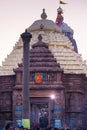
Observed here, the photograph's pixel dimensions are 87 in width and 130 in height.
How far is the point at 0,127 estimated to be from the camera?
4628 cm

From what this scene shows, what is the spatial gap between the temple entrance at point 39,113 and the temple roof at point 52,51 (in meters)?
4.03

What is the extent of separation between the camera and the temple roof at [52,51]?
49344 millimetres

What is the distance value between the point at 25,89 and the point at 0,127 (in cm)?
913

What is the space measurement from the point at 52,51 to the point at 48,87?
7.40 m

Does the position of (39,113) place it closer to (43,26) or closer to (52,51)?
(52,51)

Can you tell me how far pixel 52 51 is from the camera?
5166cm

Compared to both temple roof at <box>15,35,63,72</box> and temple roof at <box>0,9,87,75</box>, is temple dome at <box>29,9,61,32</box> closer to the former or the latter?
temple roof at <box>0,9,87,75</box>

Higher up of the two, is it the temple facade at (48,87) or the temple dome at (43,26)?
the temple dome at (43,26)

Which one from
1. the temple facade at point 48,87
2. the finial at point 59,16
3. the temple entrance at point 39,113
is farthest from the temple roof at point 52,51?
the finial at point 59,16

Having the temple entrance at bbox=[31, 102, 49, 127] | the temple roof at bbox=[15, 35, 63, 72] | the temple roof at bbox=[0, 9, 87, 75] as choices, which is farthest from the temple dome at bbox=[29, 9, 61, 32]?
the temple entrance at bbox=[31, 102, 49, 127]

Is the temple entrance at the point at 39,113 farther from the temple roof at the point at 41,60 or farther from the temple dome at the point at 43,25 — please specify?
the temple dome at the point at 43,25

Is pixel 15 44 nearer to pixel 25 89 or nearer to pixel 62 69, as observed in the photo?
pixel 62 69

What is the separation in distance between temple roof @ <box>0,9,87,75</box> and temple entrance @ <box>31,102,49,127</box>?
4030 millimetres

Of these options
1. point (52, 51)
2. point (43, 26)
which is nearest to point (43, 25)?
point (43, 26)
